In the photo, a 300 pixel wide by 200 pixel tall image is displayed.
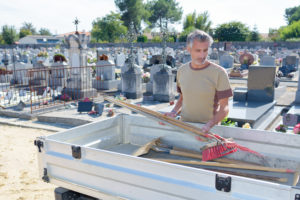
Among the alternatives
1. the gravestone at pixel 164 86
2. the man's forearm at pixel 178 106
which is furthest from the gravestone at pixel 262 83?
the man's forearm at pixel 178 106

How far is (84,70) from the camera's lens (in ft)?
36.2

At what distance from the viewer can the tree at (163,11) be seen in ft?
267

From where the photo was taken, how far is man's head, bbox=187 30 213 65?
276cm

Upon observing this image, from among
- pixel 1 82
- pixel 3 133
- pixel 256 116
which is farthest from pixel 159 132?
pixel 1 82

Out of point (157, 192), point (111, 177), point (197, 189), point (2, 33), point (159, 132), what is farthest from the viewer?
point (2, 33)

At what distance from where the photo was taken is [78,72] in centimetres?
1100

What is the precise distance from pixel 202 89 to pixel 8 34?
62701 millimetres

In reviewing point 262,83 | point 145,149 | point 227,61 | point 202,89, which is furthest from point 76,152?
point 227,61

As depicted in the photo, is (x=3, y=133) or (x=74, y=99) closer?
(x=3, y=133)

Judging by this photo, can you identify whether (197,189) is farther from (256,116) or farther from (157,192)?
(256,116)

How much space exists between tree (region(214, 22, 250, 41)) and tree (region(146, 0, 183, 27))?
33.6 metres

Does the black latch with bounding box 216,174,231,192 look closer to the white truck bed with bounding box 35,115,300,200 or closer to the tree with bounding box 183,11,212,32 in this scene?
the white truck bed with bounding box 35,115,300,200

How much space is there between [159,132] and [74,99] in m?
8.12

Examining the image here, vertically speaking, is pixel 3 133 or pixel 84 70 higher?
pixel 84 70
